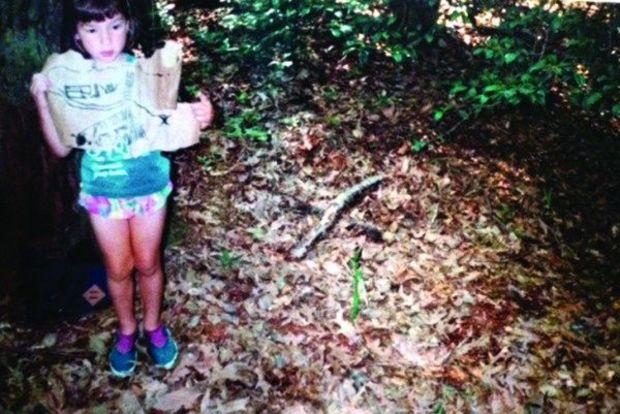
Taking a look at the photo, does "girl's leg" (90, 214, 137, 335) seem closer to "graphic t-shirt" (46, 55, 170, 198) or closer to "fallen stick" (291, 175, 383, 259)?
"graphic t-shirt" (46, 55, 170, 198)

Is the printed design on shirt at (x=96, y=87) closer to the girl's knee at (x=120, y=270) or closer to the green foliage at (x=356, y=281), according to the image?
the girl's knee at (x=120, y=270)

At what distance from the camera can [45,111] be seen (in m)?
2.57

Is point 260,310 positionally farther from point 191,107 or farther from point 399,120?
point 399,120

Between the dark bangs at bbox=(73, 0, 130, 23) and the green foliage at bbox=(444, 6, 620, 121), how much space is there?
437 centimetres

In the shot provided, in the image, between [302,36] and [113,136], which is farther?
[302,36]

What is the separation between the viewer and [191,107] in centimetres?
272

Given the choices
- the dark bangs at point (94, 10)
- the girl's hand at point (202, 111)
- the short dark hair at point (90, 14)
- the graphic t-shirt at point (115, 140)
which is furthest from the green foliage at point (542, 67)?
the dark bangs at point (94, 10)

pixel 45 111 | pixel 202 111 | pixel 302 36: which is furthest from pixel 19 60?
pixel 302 36

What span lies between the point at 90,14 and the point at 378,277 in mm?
3215

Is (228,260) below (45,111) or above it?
below

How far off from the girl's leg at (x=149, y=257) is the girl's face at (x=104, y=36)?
0.90 m

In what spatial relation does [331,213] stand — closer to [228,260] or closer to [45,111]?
[228,260]

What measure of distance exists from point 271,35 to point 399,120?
2.02 m

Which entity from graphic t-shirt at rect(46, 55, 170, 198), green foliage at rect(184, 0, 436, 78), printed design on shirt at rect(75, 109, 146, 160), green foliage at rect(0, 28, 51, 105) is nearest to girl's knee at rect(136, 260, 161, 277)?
graphic t-shirt at rect(46, 55, 170, 198)
